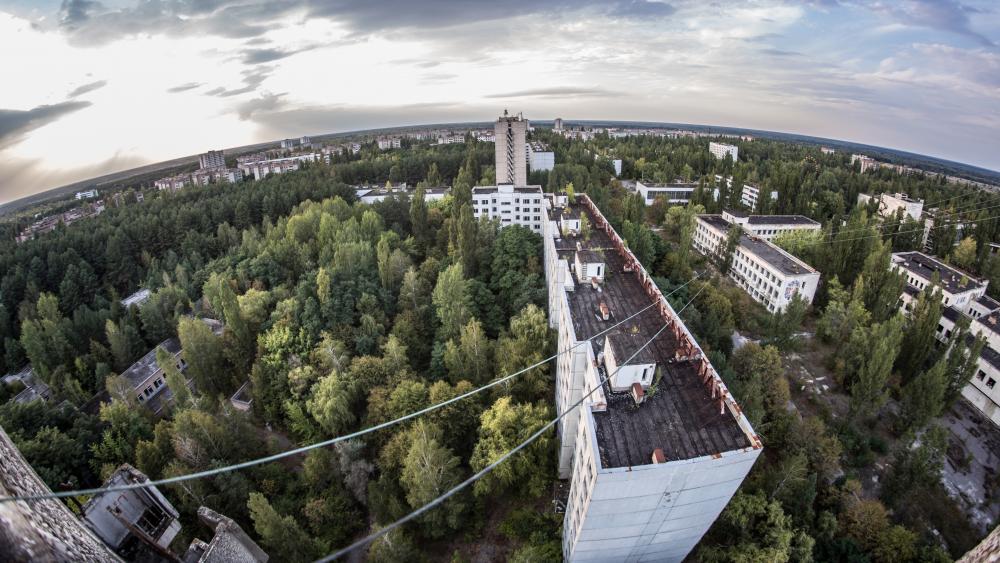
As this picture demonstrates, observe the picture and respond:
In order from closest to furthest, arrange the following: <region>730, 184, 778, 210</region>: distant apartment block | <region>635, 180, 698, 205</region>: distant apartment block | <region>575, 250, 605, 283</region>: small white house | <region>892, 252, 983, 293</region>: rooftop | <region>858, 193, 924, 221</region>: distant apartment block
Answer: <region>575, 250, 605, 283</region>: small white house → <region>892, 252, 983, 293</region>: rooftop → <region>858, 193, 924, 221</region>: distant apartment block → <region>635, 180, 698, 205</region>: distant apartment block → <region>730, 184, 778, 210</region>: distant apartment block

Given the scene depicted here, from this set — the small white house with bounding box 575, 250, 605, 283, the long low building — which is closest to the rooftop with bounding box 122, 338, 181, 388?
the small white house with bounding box 575, 250, 605, 283

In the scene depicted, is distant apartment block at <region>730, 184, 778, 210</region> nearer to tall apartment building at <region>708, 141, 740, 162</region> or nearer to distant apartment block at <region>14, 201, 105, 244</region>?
tall apartment building at <region>708, 141, 740, 162</region>

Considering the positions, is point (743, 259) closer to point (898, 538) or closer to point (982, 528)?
point (982, 528)

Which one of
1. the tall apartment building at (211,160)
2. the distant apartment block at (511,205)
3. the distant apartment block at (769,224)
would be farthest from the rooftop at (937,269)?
the tall apartment building at (211,160)

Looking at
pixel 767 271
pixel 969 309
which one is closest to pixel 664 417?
pixel 767 271

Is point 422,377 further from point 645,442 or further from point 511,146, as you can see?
point 511,146

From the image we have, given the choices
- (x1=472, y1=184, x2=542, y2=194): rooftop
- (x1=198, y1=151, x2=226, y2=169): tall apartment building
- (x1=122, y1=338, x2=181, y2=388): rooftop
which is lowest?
(x1=122, y1=338, x2=181, y2=388): rooftop

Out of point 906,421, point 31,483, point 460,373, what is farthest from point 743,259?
point 31,483
